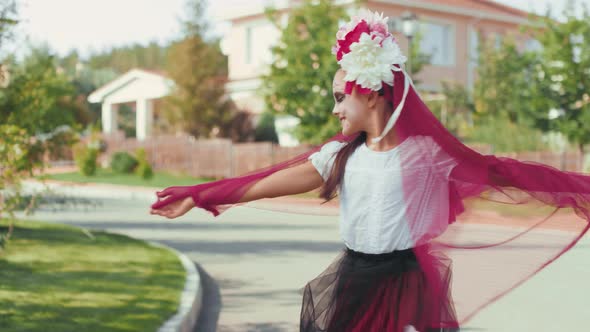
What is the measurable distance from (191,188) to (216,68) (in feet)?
110

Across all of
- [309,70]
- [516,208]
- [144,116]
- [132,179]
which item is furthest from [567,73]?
[144,116]

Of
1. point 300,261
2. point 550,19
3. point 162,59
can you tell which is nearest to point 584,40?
point 550,19

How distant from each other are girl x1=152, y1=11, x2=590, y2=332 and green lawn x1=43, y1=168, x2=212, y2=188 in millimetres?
24270

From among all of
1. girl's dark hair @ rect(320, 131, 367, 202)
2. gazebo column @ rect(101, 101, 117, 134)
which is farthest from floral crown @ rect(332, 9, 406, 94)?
gazebo column @ rect(101, 101, 117, 134)

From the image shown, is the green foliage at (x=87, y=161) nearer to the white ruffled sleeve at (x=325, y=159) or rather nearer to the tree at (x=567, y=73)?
the tree at (x=567, y=73)

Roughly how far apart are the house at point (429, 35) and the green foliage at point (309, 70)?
21.9 ft

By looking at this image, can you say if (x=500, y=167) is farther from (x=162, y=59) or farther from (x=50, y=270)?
(x=162, y=59)

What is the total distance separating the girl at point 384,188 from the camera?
3.30 metres

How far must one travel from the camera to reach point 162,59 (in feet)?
405

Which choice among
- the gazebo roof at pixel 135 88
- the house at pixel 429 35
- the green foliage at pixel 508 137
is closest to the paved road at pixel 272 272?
the green foliage at pixel 508 137

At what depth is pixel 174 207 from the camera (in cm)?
348

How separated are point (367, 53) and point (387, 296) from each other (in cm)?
97

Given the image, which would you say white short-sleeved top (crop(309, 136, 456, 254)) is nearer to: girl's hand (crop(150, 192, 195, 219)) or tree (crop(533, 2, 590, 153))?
girl's hand (crop(150, 192, 195, 219))

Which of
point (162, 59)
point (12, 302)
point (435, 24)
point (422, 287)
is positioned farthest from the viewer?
point (162, 59)
